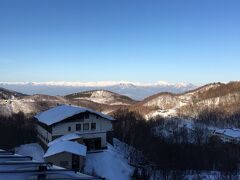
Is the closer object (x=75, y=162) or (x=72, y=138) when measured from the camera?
(x=75, y=162)

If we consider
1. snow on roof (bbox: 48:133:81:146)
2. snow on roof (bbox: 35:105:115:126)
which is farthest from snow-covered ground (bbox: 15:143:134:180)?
snow on roof (bbox: 35:105:115:126)

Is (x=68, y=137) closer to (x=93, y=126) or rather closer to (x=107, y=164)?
(x=93, y=126)

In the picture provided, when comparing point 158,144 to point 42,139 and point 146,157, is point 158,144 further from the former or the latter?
point 42,139

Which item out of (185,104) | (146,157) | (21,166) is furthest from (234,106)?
(21,166)

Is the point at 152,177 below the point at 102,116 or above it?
below

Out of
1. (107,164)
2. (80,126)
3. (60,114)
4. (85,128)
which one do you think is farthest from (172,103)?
(107,164)

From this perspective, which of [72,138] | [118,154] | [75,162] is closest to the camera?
[75,162]

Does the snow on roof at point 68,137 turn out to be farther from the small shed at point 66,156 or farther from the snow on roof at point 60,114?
the snow on roof at point 60,114

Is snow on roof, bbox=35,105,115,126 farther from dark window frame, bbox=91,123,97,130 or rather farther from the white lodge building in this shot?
dark window frame, bbox=91,123,97,130
